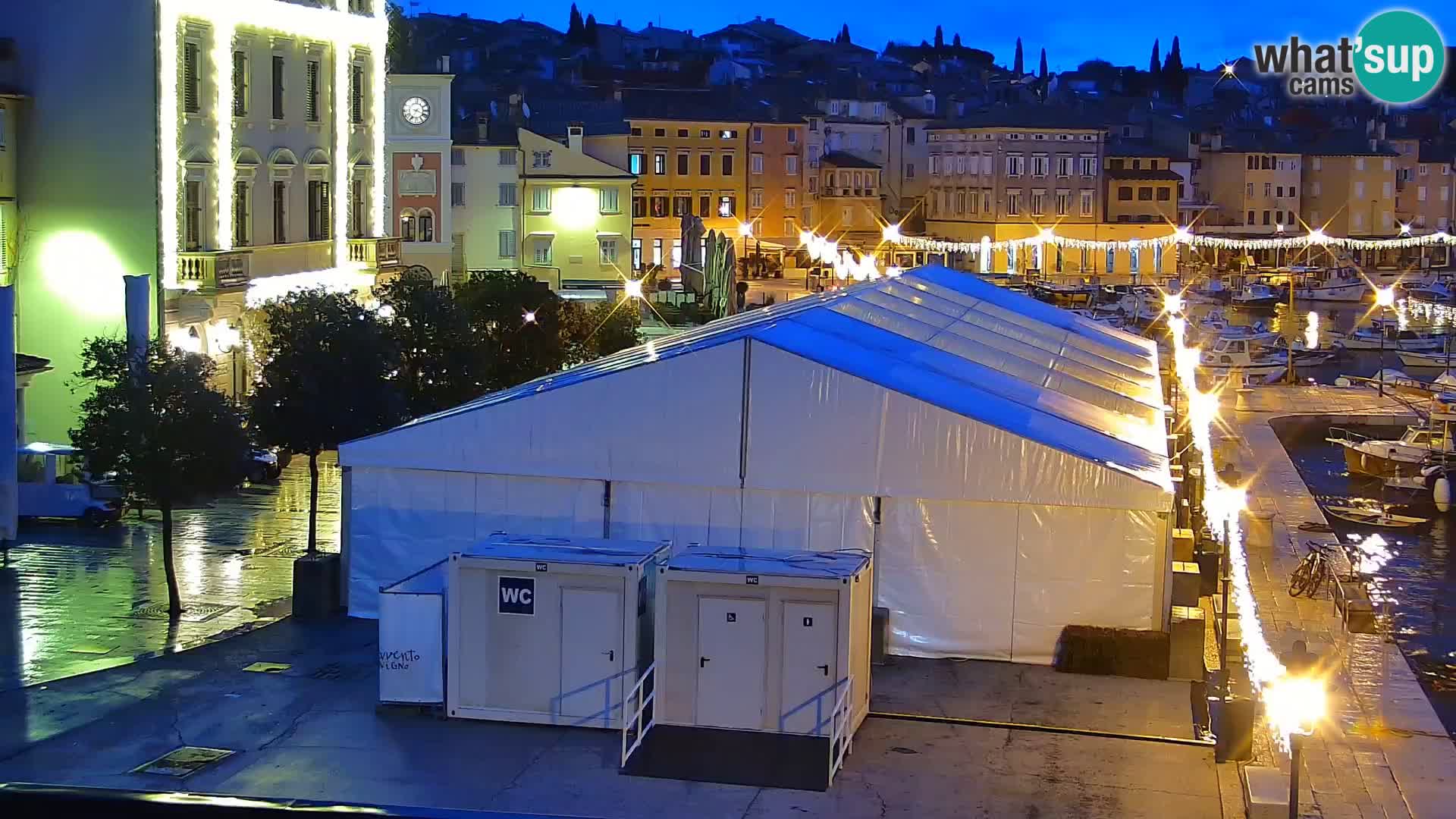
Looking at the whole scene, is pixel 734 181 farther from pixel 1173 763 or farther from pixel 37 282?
pixel 1173 763

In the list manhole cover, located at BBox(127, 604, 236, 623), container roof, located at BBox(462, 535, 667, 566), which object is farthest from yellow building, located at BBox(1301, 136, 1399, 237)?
container roof, located at BBox(462, 535, 667, 566)

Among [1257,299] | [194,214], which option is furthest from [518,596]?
[1257,299]

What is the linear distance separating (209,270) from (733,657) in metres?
23.1

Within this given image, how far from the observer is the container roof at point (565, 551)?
14789mm

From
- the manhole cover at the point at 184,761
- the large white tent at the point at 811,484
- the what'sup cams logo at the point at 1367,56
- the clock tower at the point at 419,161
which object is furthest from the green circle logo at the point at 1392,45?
the manhole cover at the point at 184,761

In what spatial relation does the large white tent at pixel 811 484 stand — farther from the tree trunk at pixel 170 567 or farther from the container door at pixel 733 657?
the container door at pixel 733 657

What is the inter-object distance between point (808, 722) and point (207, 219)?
2459 cm

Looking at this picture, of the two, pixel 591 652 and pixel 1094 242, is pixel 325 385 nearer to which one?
pixel 591 652

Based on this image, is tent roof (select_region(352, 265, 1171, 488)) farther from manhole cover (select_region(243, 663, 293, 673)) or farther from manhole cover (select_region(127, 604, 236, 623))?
manhole cover (select_region(127, 604, 236, 623))

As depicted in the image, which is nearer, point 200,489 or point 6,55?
point 200,489

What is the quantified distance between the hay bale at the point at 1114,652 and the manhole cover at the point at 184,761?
304 inches

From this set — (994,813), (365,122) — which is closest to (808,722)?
(994,813)

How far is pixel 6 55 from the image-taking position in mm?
33531

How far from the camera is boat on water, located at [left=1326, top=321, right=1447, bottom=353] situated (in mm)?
67438
